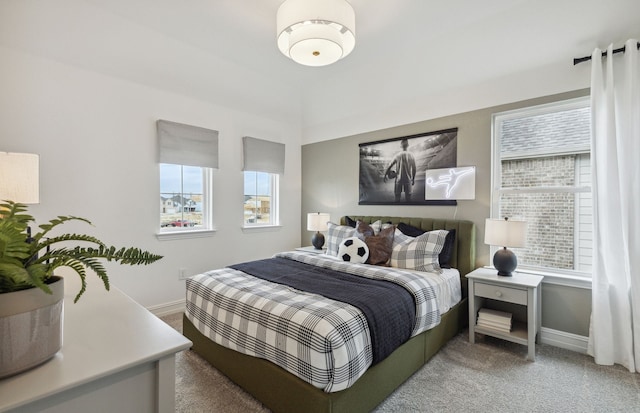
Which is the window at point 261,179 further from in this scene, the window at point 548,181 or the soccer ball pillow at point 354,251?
the window at point 548,181

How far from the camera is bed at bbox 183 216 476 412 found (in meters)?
1.58

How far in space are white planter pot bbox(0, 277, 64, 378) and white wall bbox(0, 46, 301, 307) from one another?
2528mm

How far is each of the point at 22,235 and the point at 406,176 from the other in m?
3.46

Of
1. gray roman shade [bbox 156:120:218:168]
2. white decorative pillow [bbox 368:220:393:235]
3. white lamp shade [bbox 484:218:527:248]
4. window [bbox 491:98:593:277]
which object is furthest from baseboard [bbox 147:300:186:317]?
window [bbox 491:98:593:277]

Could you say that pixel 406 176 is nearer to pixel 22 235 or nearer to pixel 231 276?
pixel 231 276

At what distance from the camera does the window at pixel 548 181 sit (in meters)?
2.64

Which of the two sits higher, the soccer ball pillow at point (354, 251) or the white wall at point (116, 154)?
the white wall at point (116, 154)

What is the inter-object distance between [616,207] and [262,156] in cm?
371

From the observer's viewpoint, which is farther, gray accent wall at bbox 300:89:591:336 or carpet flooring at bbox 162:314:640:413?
gray accent wall at bbox 300:89:591:336

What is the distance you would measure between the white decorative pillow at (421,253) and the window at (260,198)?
7.08 feet

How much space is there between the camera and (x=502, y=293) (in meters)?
2.54

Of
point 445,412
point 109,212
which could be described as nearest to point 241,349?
point 445,412

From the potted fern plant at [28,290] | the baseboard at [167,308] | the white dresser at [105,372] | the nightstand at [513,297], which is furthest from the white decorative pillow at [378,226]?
the potted fern plant at [28,290]

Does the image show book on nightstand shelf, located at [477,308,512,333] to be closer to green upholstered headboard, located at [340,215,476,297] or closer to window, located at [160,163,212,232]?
green upholstered headboard, located at [340,215,476,297]
